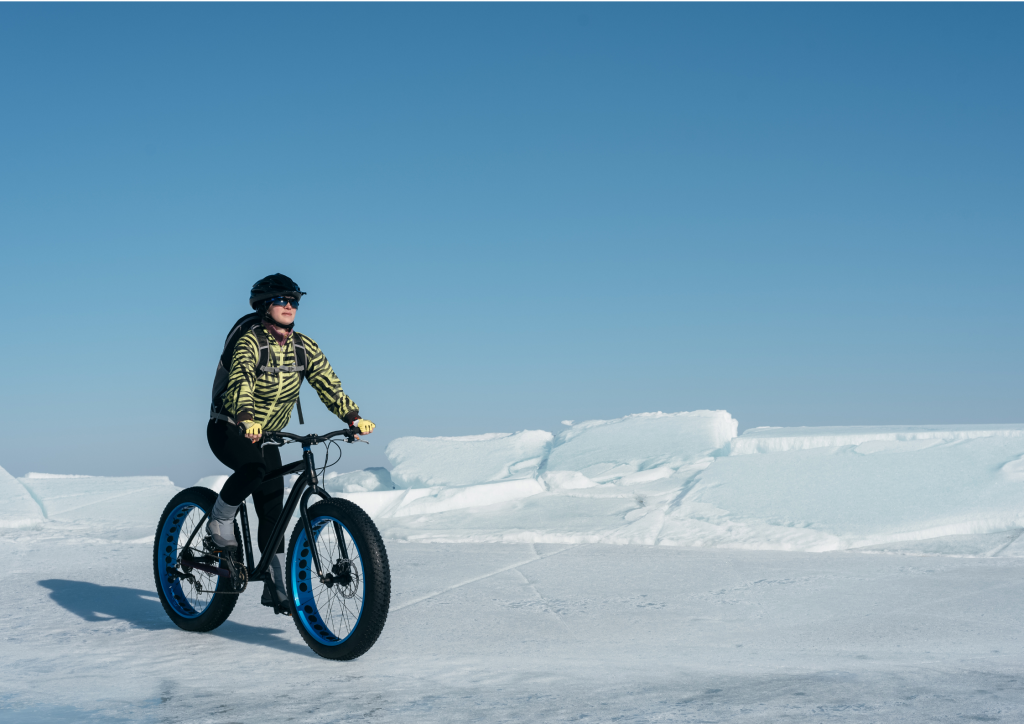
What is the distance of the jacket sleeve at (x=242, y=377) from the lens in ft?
12.9

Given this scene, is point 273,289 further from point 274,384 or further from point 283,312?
point 274,384

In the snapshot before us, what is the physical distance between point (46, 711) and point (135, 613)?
1939 mm

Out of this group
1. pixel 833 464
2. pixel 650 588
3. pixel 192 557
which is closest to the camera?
pixel 192 557

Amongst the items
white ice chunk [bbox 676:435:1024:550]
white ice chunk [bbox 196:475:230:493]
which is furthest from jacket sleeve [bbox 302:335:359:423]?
white ice chunk [bbox 196:475:230:493]

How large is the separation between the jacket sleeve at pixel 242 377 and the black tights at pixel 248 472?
157 mm

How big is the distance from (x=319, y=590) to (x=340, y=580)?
0.32 m

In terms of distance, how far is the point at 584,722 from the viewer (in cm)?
272

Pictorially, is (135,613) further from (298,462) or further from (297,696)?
(297,696)

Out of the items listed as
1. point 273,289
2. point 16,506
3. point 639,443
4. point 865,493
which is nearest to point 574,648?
point 273,289

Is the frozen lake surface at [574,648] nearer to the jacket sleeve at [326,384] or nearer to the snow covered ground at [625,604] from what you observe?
the snow covered ground at [625,604]

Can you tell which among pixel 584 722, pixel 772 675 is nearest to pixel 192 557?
pixel 584 722

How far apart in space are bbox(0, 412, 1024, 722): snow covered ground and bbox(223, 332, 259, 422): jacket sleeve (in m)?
1.13

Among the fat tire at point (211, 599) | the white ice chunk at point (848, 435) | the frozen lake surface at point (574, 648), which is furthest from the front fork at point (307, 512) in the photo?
the white ice chunk at point (848, 435)

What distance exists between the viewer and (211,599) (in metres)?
4.29
